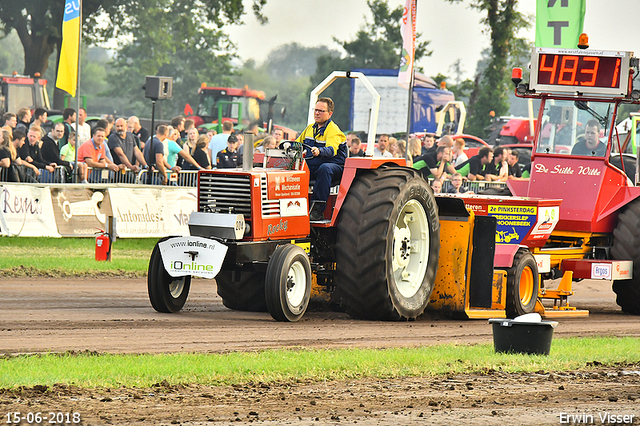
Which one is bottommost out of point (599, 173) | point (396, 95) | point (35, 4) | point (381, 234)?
point (381, 234)

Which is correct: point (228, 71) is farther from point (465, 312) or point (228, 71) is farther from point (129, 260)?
point (465, 312)

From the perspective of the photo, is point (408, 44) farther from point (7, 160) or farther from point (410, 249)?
point (410, 249)

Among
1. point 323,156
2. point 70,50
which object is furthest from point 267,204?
point 70,50

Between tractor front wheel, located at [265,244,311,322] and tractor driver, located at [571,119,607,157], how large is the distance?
4995 millimetres

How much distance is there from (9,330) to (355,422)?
4.39m

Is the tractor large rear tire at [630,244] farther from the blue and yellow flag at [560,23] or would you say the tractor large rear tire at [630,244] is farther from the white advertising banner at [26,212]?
the blue and yellow flag at [560,23]

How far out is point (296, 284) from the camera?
31.9 feet

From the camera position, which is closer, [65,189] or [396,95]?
[65,189]

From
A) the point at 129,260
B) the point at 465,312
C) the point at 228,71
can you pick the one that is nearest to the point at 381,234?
the point at 465,312

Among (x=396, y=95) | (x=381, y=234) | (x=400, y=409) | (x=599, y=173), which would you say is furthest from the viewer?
(x=396, y=95)

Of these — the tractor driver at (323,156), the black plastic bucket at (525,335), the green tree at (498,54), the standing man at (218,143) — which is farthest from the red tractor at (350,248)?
the green tree at (498,54)

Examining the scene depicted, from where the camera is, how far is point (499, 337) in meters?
8.14

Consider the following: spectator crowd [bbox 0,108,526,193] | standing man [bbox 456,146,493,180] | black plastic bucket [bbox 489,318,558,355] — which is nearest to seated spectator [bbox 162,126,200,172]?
spectator crowd [bbox 0,108,526,193]

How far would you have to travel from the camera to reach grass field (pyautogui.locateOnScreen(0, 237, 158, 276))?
14.2 metres
